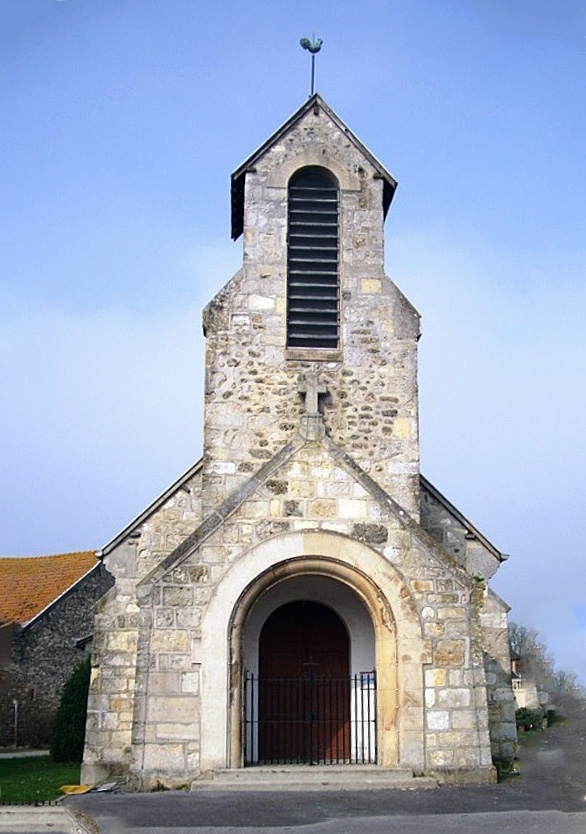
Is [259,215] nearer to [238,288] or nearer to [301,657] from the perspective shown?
[238,288]

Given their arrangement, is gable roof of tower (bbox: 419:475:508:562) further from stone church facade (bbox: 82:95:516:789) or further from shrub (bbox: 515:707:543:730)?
shrub (bbox: 515:707:543:730)

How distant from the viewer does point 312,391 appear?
14375 millimetres

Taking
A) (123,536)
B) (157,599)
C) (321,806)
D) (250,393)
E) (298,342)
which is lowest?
(321,806)

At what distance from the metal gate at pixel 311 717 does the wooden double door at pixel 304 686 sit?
0.01 meters

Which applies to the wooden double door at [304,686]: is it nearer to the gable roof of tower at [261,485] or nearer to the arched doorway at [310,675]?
the arched doorway at [310,675]

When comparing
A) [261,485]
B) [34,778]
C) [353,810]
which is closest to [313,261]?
[261,485]

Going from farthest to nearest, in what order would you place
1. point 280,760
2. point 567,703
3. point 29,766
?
point 567,703
point 29,766
point 280,760

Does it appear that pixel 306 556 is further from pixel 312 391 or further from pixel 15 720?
pixel 15 720

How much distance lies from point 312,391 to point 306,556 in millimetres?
2756

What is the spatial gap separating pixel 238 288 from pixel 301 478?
4.49 metres

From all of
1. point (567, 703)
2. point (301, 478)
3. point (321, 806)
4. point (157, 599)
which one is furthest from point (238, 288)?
point (567, 703)

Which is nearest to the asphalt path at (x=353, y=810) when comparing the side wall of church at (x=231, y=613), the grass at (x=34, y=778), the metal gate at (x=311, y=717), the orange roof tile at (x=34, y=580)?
the side wall of church at (x=231, y=613)

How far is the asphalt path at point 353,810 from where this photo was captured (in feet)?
29.7

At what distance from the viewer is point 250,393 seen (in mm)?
15656
